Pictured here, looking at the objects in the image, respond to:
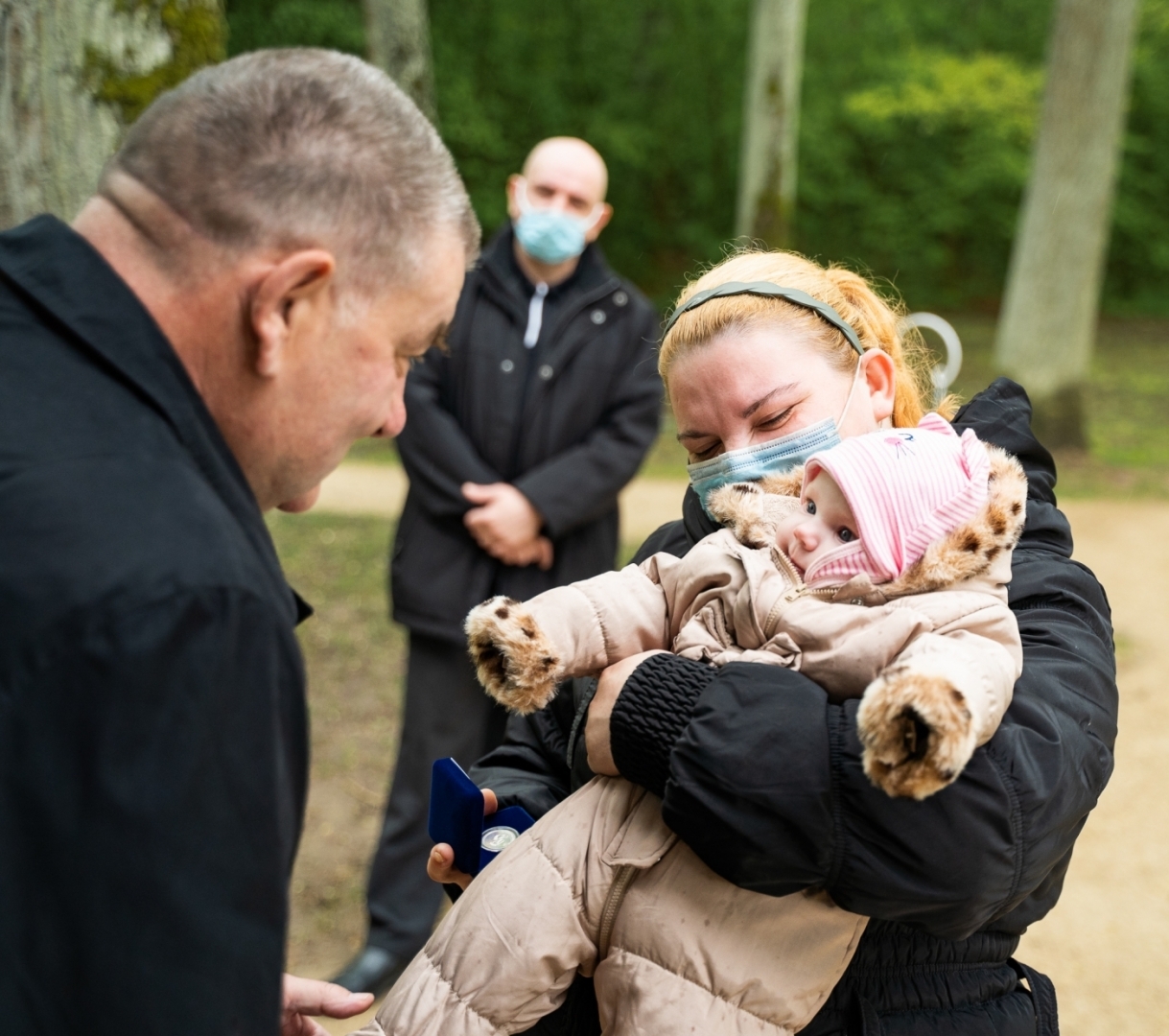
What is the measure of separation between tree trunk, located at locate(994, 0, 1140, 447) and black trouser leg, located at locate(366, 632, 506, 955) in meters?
9.49

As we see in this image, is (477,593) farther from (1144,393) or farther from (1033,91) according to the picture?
(1033,91)

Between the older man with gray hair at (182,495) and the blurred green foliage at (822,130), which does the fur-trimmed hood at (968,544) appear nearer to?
the older man with gray hair at (182,495)

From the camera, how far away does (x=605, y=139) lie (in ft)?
76.5

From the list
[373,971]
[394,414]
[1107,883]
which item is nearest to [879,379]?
[394,414]

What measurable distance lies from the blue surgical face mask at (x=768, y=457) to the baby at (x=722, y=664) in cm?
18

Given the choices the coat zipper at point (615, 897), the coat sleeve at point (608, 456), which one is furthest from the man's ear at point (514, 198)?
the coat zipper at point (615, 897)

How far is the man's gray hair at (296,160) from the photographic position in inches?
54.7

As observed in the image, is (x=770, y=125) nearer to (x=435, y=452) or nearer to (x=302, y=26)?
(x=302, y=26)

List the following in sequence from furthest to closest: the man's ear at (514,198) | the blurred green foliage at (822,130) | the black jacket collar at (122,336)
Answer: the blurred green foliage at (822,130), the man's ear at (514,198), the black jacket collar at (122,336)

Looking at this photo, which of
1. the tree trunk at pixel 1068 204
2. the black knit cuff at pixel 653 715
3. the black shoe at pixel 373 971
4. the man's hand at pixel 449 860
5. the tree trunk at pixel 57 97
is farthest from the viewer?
the tree trunk at pixel 1068 204

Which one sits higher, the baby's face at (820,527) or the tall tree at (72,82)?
the tall tree at (72,82)

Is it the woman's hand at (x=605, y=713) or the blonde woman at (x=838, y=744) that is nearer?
the blonde woman at (x=838, y=744)

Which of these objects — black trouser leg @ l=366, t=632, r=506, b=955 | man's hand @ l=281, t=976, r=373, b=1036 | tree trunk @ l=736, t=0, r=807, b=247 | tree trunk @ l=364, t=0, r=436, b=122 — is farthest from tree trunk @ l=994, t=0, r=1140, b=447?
man's hand @ l=281, t=976, r=373, b=1036

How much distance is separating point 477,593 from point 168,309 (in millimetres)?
2981
